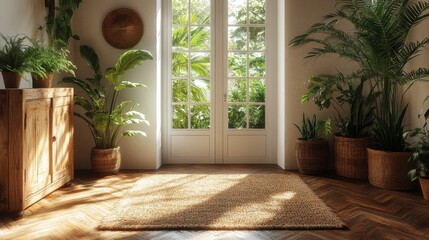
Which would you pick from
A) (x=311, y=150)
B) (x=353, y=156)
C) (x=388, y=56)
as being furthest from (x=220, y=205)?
(x=388, y=56)

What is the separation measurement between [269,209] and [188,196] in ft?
2.60

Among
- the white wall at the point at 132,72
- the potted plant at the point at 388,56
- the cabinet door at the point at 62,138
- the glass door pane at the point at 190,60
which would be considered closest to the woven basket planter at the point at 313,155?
the potted plant at the point at 388,56

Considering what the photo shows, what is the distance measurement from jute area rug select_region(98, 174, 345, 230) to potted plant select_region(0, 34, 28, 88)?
1361 millimetres

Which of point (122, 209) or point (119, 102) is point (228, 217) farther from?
point (119, 102)

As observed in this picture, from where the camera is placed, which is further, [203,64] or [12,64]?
[203,64]

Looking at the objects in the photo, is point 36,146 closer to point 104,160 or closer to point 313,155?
point 104,160

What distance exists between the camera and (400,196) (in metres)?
3.44

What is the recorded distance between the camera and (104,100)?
168 inches

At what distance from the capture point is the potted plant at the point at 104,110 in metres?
4.14

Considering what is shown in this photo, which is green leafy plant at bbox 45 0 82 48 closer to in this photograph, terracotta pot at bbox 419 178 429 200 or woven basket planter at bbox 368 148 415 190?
woven basket planter at bbox 368 148 415 190

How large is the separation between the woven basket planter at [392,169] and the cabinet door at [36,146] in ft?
10.4

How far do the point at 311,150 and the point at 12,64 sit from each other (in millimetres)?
3124

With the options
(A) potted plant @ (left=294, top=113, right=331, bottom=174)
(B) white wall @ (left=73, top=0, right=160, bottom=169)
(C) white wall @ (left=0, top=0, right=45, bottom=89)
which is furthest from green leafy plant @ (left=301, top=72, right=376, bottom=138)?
(C) white wall @ (left=0, top=0, right=45, bottom=89)

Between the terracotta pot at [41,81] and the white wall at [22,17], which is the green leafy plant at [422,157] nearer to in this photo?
the terracotta pot at [41,81]
